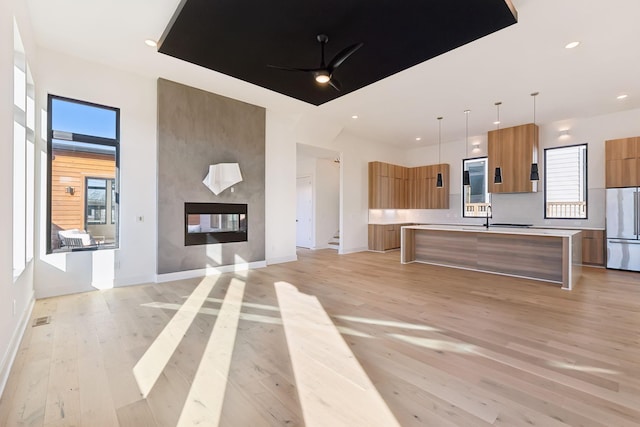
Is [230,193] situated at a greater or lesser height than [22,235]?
greater

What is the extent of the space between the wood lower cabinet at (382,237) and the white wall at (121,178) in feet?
19.0

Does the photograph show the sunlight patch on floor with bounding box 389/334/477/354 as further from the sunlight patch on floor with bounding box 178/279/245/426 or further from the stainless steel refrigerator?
the stainless steel refrigerator

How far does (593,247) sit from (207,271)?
8.10 metres

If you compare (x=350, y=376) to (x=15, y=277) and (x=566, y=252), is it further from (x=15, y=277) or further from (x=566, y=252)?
(x=566, y=252)

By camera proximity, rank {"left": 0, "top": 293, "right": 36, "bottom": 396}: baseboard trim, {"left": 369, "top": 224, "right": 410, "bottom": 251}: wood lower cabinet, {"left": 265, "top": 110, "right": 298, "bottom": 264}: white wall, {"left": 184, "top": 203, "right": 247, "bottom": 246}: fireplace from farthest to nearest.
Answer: {"left": 369, "top": 224, "right": 410, "bottom": 251}: wood lower cabinet
{"left": 265, "top": 110, "right": 298, "bottom": 264}: white wall
{"left": 184, "top": 203, "right": 247, "bottom": 246}: fireplace
{"left": 0, "top": 293, "right": 36, "bottom": 396}: baseboard trim

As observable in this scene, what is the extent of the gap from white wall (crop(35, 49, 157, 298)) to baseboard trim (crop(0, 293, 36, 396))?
942 mm

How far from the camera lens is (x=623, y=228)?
561cm

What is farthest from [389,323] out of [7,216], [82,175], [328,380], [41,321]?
[82,175]

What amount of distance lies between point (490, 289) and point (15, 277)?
572cm

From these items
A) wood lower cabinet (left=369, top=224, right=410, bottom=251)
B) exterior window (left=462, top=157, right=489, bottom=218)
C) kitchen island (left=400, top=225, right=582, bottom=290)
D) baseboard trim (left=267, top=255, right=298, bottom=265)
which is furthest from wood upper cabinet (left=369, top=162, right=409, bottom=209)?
baseboard trim (left=267, top=255, right=298, bottom=265)

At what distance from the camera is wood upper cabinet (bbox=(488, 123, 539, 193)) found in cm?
666

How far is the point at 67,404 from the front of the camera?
1773 mm

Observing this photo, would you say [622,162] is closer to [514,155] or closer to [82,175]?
[514,155]

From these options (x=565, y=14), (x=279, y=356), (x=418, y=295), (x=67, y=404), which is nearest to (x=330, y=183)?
(x=418, y=295)
